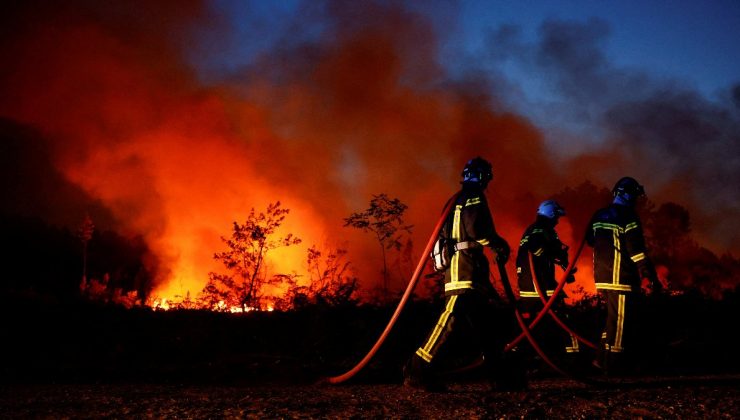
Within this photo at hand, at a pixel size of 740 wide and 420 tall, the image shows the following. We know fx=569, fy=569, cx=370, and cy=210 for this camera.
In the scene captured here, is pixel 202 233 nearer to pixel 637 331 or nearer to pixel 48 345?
pixel 48 345

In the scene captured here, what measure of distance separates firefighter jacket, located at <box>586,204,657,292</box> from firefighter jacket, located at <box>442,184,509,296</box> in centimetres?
164

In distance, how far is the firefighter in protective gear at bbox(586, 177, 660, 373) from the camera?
19.0 feet

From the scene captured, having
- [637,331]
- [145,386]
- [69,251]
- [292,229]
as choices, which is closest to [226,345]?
[145,386]

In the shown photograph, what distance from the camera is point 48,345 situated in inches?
321

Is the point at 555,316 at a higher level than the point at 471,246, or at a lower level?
lower

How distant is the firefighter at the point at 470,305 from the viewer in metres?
4.86

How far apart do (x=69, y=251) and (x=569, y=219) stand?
3368 cm

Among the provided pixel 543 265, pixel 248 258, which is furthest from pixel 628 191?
pixel 248 258

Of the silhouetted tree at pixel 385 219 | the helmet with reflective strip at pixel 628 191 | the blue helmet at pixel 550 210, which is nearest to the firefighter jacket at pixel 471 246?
the helmet with reflective strip at pixel 628 191

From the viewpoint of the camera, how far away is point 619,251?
6090mm

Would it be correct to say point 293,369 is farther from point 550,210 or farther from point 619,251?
point 619,251

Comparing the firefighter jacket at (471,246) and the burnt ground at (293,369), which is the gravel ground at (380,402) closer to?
the burnt ground at (293,369)

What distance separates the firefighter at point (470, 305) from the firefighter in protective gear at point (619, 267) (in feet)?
4.50

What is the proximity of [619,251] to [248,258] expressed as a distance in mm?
10357
